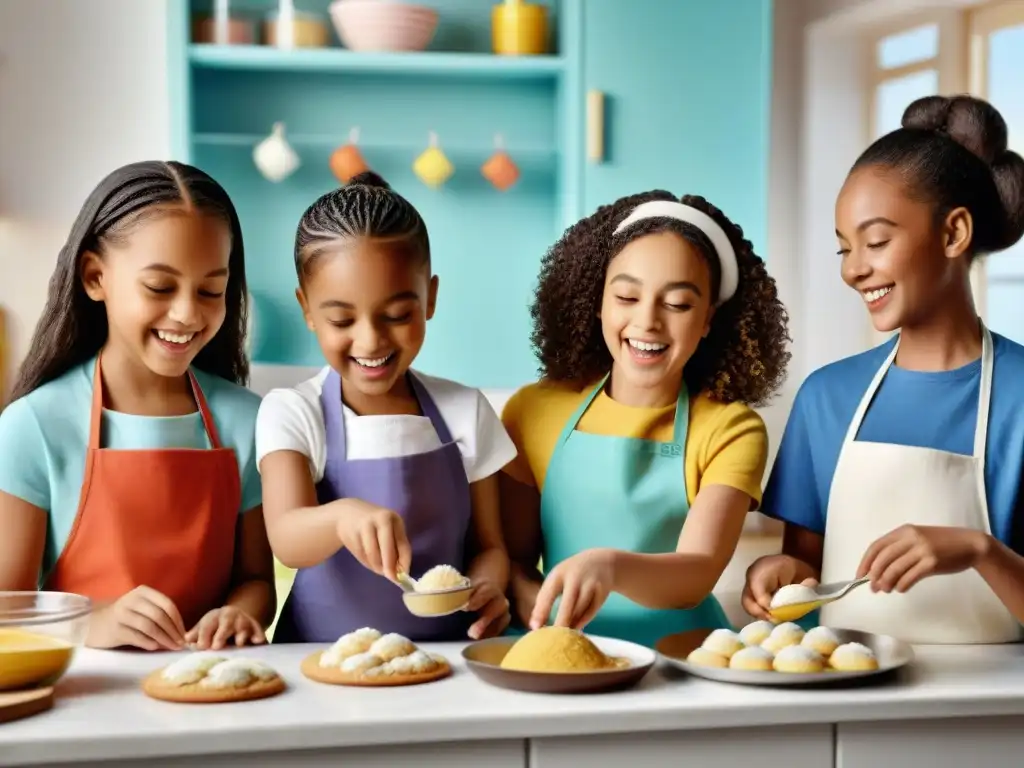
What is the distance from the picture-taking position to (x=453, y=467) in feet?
4.49

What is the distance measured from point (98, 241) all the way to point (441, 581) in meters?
0.54

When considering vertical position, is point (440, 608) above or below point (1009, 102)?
below

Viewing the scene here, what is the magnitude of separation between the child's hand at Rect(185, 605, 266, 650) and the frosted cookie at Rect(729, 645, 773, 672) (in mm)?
499

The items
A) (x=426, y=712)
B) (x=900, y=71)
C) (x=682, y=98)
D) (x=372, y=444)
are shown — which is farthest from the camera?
(x=900, y=71)

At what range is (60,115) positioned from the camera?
11.5ft

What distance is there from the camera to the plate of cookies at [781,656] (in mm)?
1099

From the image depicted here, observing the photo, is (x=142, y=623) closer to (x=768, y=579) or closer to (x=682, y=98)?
(x=768, y=579)

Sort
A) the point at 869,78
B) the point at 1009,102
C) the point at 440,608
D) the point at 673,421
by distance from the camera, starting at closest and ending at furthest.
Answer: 1. the point at 440,608
2. the point at 673,421
3. the point at 1009,102
4. the point at 869,78

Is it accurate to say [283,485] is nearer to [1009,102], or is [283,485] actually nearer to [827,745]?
[827,745]

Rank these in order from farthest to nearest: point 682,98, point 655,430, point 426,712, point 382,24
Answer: point 682,98
point 382,24
point 655,430
point 426,712

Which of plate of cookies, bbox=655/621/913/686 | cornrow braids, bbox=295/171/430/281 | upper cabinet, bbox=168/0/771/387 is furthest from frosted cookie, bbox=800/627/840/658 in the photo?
upper cabinet, bbox=168/0/771/387

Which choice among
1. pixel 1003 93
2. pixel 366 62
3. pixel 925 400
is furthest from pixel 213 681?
pixel 1003 93

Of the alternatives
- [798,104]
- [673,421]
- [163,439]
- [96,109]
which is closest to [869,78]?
[798,104]

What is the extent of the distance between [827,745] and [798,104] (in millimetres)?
3238
